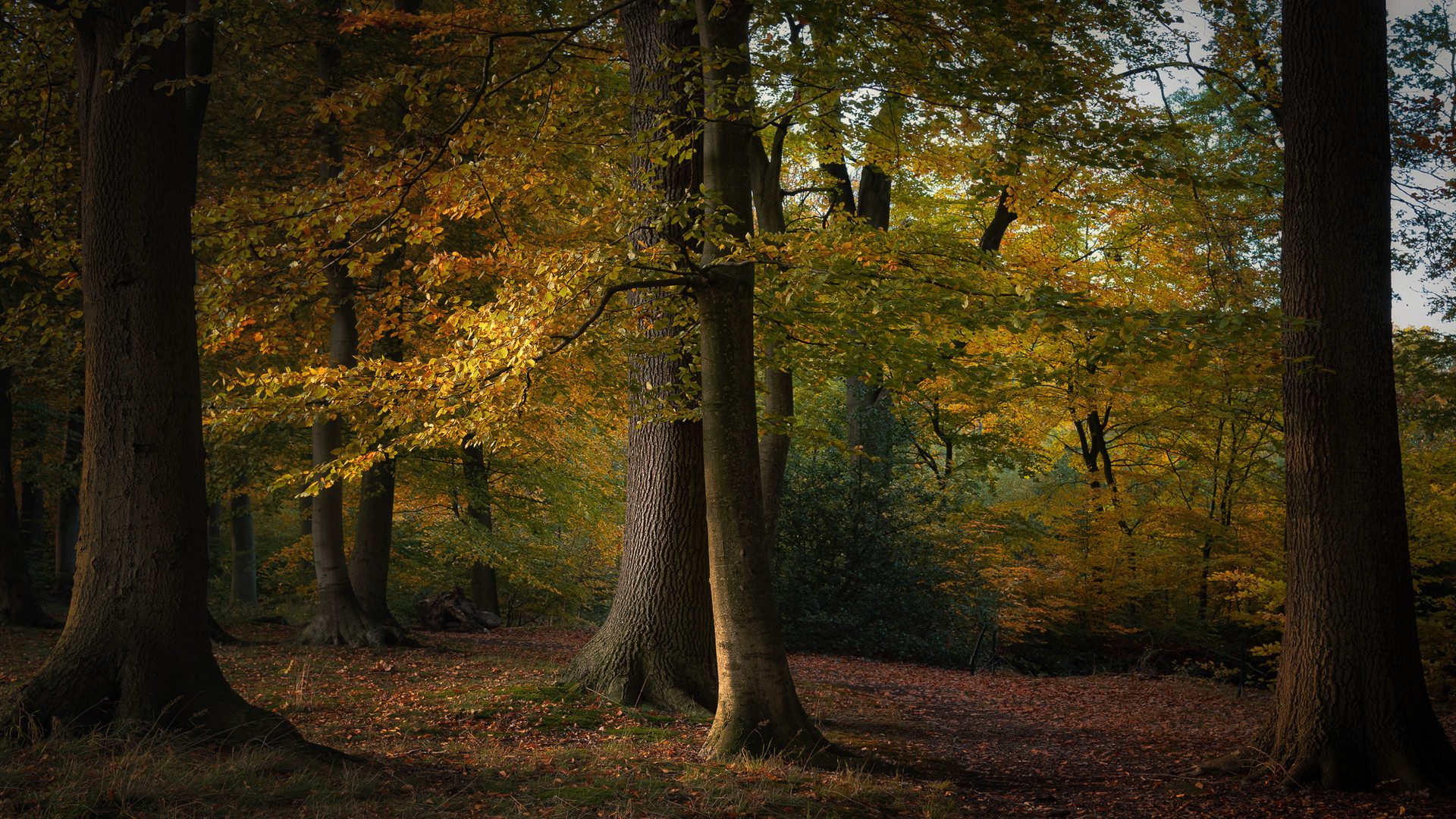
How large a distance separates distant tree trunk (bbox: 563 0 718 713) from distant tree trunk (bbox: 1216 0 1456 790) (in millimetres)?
4362

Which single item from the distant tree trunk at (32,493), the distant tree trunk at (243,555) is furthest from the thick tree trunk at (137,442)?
the distant tree trunk at (243,555)

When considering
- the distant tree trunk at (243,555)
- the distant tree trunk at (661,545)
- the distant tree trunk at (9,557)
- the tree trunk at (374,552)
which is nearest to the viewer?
the distant tree trunk at (661,545)

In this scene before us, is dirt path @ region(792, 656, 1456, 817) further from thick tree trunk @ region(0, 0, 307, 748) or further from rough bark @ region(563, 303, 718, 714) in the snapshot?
thick tree trunk @ region(0, 0, 307, 748)

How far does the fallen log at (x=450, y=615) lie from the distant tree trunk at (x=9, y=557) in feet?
20.0

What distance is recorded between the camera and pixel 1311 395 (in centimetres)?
606

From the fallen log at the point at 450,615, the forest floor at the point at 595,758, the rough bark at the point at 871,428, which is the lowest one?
the fallen log at the point at 450,615

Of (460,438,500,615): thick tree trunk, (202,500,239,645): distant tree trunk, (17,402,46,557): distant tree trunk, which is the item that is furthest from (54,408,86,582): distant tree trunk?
(460,438,500,615): thick tree trunk

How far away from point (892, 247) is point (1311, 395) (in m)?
4.35

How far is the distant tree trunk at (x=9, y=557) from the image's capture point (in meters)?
11.4

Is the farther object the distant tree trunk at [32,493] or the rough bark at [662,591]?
the distant tree trunk at [32,493]

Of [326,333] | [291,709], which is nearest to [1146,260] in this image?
[326,333]

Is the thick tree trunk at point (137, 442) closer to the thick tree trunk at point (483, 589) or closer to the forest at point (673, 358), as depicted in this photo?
the forest at point (673, 358)

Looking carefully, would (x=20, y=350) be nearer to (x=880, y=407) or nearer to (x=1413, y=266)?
(x=880, y=407)

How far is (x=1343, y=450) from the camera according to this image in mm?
5910
